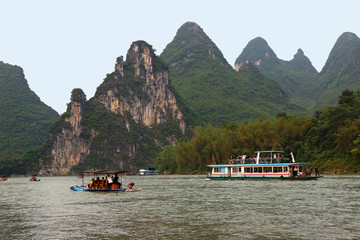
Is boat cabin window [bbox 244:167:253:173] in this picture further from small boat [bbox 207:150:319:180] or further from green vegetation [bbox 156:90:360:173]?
green vegetation [bbox 156:90:360:173]

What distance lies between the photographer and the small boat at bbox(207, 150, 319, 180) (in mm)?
58875

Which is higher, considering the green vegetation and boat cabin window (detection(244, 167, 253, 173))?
the green vegetation

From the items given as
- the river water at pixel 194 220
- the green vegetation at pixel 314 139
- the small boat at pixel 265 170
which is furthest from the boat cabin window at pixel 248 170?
the river water at pixel 194 220

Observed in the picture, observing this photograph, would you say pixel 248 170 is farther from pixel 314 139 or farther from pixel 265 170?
pixel 314 139

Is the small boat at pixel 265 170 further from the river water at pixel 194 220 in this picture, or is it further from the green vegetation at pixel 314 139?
the river water at pixel 194 220

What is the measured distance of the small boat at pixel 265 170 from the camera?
58.9 meters

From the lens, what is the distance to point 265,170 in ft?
206

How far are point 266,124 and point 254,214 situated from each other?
224 ft

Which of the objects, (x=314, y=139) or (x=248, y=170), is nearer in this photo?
(x=248, y=170)

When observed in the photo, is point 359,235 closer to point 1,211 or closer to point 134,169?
point 1,211

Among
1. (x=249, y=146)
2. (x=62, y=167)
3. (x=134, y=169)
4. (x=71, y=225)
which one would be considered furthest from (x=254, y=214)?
(x=62, y=167)

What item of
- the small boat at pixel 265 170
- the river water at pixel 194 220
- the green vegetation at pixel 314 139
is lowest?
the river water at pixel 194 220

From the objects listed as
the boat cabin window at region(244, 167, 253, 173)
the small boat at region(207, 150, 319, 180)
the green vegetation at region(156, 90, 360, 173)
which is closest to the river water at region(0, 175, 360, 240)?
the small boat at region(207, 150, 319, 180)

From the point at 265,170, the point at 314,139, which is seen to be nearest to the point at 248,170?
the point at 265,170
